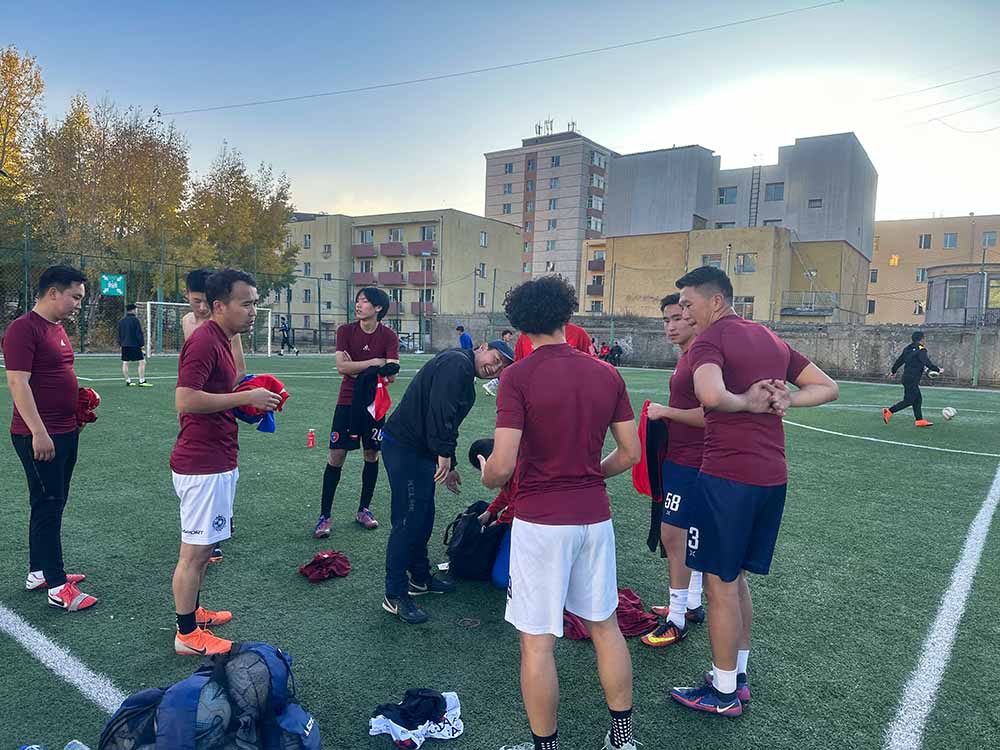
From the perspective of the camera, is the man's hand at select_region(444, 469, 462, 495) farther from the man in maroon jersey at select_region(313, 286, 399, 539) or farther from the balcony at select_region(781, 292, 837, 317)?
the balcony at select_region(781, 292, 837, 317)

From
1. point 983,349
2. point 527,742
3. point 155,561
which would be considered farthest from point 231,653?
point 983,349

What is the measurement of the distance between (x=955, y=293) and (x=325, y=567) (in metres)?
48.3

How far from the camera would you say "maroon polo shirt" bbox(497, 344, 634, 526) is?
2.36 meters

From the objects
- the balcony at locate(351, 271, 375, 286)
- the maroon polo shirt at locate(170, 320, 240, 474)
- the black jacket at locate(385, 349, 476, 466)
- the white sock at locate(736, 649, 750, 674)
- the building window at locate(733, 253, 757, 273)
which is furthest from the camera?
the balcony at locate(351, 271, 375, 286)

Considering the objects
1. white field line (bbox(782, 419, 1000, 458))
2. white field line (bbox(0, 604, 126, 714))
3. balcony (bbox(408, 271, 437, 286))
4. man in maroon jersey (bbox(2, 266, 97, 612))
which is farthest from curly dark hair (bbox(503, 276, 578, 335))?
balcony (bbox(408, 271, 437, 286))

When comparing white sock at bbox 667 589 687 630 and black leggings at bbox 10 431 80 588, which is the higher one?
black leggings at bbox 10 431 80 588

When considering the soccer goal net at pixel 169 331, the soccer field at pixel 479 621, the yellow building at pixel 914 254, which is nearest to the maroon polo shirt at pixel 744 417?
the soccer field at pixel 479 621

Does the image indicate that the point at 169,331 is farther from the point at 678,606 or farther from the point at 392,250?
the point at 678,606

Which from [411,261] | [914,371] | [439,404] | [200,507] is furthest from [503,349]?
[411,261]

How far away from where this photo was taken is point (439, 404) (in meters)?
3.56

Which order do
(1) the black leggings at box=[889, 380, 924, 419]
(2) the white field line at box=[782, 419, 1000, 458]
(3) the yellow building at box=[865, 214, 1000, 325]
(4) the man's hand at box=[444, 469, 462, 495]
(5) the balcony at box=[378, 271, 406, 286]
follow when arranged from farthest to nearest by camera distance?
(5) the balcony at box=[378, 271, 406, 286]
(3) the yellow building at box=[865, 214, 1000, 325]
(1) the black leggings at box=[889, 380, 924, 419]
(2) the white field line at box=[782, 419, 1000, 458]
(4) the man's hand at box=[444, 469, 462, 495]

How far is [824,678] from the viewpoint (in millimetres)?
3271

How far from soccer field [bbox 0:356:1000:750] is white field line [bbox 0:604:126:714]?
0.04m

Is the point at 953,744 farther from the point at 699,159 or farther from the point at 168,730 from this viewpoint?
the point at 699,159
